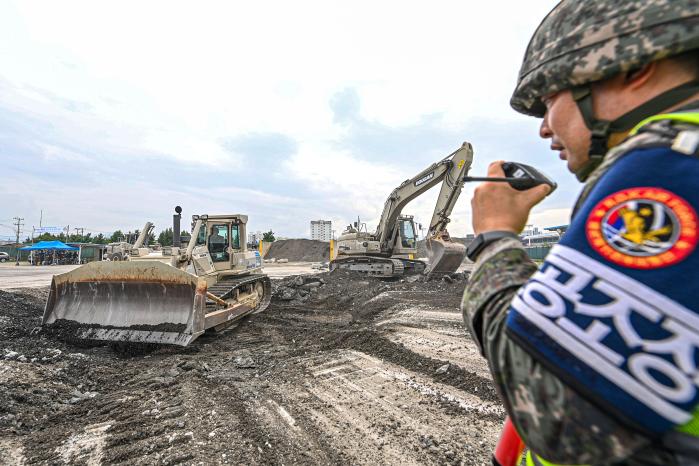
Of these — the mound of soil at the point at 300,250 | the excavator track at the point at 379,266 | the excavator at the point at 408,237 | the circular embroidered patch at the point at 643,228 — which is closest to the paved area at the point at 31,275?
the excavator track at the point at 379,266

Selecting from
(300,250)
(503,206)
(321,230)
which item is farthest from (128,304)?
(321,230)

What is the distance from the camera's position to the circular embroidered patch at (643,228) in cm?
59

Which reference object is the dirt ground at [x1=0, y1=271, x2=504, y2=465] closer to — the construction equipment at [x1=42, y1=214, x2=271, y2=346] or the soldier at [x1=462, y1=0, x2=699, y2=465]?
the construction equipment at [x1=42, y1=214, x2=271, y2=346]

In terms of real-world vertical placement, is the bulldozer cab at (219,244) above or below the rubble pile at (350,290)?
above

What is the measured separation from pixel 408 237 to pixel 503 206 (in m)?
17.0

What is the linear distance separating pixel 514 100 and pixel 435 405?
3.40m

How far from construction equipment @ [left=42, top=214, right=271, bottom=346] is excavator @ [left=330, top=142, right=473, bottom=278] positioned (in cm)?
753

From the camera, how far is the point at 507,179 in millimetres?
997

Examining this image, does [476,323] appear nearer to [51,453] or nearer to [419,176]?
[51,453]

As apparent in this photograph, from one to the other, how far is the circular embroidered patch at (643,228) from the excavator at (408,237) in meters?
12.6

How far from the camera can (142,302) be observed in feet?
23.4

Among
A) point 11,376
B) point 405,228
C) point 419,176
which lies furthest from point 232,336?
point 405,228

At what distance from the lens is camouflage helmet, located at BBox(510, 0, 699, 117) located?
790 millimetres

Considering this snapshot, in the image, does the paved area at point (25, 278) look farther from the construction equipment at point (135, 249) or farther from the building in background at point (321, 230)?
the building in background at point (321, 230)
